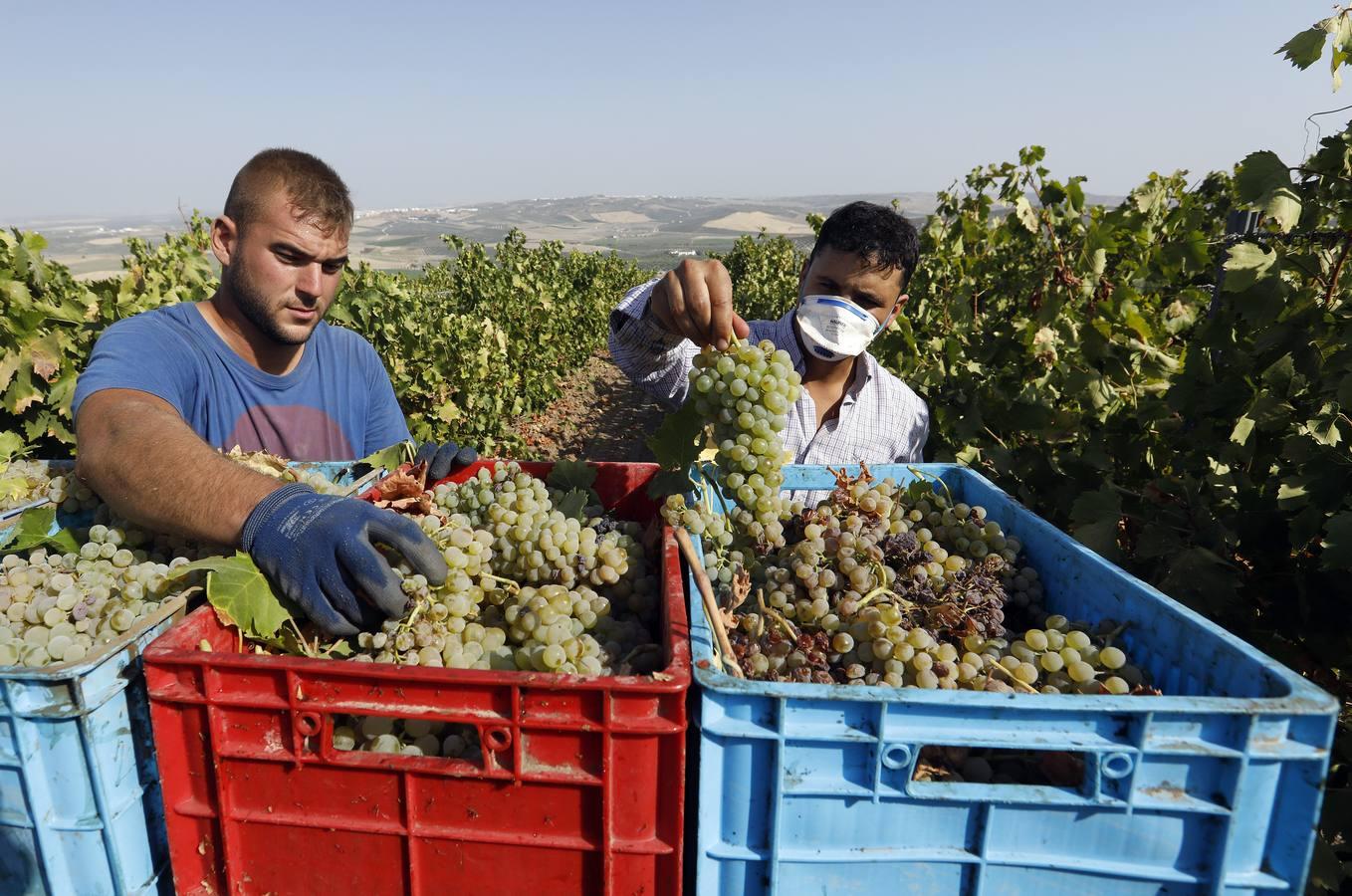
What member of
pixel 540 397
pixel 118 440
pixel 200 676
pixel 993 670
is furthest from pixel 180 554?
pixel 540 397

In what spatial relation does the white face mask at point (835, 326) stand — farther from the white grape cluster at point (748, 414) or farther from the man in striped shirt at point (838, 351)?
the white grape cluster at point (748, 414)

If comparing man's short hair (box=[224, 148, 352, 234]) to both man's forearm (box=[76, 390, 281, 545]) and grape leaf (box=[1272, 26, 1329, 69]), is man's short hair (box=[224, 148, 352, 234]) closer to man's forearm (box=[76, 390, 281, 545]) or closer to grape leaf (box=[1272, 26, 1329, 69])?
man's forearm (box=[76, 390, 281, 545])

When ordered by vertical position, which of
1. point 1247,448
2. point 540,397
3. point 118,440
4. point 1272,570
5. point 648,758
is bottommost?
point 540,397

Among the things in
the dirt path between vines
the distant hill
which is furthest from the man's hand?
the distant hill

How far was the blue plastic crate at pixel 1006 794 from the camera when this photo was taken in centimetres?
103

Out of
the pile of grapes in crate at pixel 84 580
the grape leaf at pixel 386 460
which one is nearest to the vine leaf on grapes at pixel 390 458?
the grape leaf at pixel 386 460

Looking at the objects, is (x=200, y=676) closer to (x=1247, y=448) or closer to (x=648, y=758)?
(x=648, y=758)

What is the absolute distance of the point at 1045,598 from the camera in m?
1.76

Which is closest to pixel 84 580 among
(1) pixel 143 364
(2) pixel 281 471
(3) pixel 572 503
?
(2) pixel 281 471

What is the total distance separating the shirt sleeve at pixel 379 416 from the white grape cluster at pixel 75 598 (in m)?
1.40

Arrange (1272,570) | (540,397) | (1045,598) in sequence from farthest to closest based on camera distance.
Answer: (540,397) < (1272,570) < (1045,598)

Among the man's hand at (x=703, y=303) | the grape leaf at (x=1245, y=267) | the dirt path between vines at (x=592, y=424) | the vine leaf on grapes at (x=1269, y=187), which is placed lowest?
the dirt path between vines at (x=592, y=424)

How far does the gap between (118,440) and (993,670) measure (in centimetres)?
200

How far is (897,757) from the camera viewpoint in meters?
1.06
